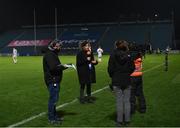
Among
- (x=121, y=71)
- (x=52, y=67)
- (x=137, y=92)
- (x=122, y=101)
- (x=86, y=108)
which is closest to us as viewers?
(x=121, y=71)

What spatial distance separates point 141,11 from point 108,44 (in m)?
10.8

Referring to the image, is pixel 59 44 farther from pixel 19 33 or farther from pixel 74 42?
pixel 19 33

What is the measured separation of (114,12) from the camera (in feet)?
294

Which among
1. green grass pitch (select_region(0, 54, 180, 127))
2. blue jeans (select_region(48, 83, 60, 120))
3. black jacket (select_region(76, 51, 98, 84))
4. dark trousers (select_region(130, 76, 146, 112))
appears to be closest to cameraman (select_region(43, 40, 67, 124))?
blue jeans (select_region(48, 83, 60, 120))

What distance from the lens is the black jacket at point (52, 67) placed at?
37.3 ft

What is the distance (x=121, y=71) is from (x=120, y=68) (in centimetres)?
7

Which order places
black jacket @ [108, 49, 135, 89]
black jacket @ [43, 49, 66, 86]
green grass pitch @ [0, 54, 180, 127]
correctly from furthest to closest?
green grass pitch @ [0, 54, 180, 127]
black jacket @ [43, 49, 66, 86]
black jacket @ [108, 49, 135, 89]

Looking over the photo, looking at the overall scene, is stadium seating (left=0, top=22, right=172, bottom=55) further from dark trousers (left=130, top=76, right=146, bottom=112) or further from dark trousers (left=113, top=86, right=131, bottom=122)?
dark trousers (left=113, top=86, right=131, bottom=122)

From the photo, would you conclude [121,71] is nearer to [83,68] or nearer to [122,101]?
[122,101]

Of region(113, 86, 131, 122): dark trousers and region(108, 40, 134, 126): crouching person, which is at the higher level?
region(108, 40, 134, 126): crouching person

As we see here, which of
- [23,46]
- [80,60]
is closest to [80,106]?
[80,60]

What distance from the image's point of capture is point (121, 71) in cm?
1105

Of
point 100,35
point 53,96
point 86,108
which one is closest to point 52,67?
point 53,96

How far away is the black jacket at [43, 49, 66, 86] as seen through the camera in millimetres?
11359
